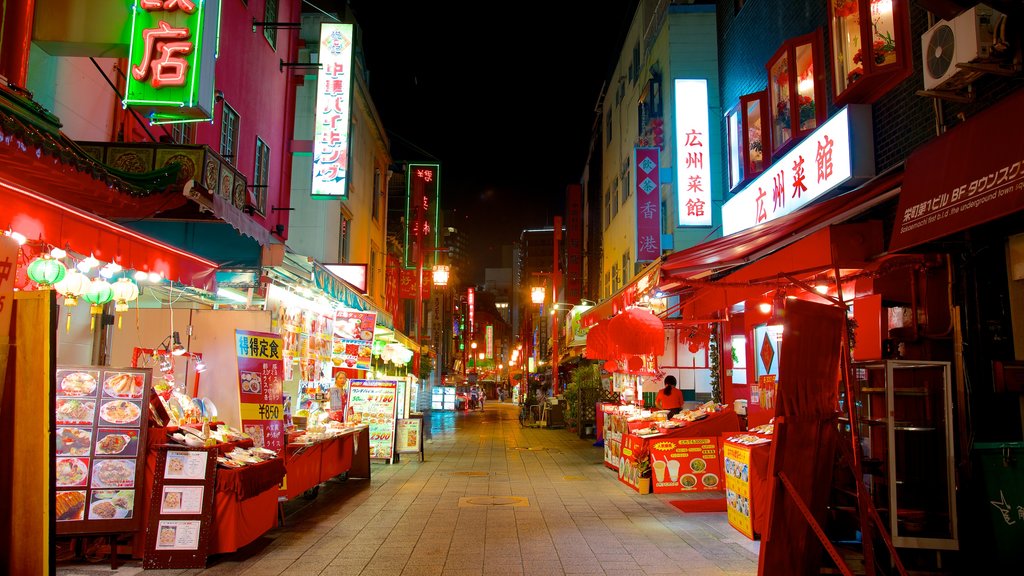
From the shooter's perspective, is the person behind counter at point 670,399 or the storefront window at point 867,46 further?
the person behind counter at point 670,399

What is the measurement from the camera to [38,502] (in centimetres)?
406

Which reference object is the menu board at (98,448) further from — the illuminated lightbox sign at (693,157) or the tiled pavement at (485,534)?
the illuminated lightbox sign at (693,157)

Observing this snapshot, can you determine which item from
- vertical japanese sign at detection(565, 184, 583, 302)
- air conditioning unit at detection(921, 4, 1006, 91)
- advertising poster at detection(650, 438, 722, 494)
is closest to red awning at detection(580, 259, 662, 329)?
advertising poster at detection(650, 438, 722, 494)

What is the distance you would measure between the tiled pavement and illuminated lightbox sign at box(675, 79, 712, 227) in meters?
6.22

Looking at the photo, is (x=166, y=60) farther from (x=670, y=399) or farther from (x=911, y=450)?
(x=670, y=399)

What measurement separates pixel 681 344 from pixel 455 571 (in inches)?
443

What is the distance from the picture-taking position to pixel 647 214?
17.8 metres

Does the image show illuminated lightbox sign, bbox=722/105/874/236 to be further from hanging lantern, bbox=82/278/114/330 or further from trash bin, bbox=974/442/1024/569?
hanging lantern, bbox=82/278/114/330

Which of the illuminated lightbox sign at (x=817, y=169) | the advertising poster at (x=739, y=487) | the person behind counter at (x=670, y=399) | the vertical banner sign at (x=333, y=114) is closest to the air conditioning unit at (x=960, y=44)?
the illuminated lightbox sign at (x=817, y=169)

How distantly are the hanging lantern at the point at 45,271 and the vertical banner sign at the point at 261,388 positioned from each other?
9.37ft

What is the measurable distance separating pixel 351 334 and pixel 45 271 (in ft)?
27.8

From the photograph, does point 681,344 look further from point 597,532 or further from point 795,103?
point 597,532

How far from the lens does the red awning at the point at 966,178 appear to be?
16.6 ft

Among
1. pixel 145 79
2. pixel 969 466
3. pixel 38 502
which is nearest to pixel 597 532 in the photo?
pixel 969 466
